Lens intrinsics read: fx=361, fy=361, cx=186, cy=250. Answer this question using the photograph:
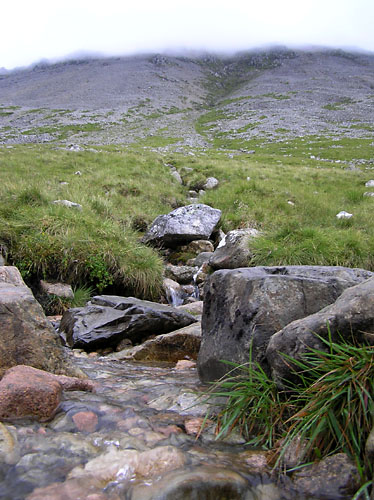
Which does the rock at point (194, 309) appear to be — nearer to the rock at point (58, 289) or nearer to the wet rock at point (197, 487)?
the rock at point (58, 289)

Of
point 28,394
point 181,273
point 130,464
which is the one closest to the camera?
point 130,464

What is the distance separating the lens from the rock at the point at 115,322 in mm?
5988

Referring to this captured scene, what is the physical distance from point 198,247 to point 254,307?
26.9ft

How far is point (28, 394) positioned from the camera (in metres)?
2.93

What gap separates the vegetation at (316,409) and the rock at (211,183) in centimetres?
1526

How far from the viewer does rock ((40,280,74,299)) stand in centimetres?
764

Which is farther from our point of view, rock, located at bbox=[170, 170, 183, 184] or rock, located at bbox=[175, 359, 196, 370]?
rock, located at bbox=[170, 170, 183, 184]

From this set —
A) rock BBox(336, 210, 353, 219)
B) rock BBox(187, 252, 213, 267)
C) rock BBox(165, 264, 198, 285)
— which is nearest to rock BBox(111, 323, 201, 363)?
rock BBox(165, 264, 198, 285)

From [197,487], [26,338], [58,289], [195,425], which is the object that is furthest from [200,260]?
[197,487]

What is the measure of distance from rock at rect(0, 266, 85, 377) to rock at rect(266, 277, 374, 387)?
2240 millimetres

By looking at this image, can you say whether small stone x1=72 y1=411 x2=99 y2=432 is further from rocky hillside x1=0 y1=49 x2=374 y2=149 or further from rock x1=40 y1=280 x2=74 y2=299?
rocky hillside x1=0 y1=49 x2=374 y2=149

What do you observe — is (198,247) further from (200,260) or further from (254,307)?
(254,307)

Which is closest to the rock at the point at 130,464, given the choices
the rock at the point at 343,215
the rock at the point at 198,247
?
the rock at the point at 198,247

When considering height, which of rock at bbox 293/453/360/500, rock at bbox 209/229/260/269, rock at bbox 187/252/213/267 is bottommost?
rock at bbox 187/252/213/267
